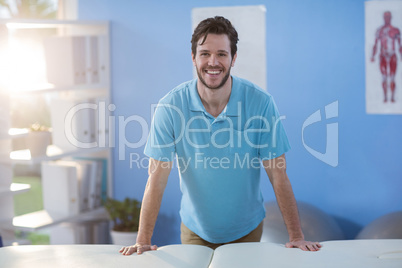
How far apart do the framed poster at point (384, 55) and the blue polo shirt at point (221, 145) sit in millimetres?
1108

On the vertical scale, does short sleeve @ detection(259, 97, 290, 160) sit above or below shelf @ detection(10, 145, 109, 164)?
above

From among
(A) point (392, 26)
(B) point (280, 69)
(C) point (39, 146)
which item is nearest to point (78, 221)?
(C) point (39, 146)

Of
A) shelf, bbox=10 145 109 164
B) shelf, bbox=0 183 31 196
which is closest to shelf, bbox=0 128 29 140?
shelf, bbox=10 145 109 164

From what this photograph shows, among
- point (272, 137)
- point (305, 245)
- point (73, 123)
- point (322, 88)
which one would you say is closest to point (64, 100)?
point (73, 123)

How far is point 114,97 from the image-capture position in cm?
365

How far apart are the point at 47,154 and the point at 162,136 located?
4.92ft

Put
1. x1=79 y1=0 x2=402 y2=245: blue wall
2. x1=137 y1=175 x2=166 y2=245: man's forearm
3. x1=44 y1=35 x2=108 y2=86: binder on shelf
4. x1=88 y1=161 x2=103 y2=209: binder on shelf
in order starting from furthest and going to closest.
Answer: x1=88 y1=161 x2=103 y2=209: binder on shelf < x1=44 y1=35 x2=108 y2=86: binder on shelf < x1=79 y1=0 x2=402 y2=245: blue wall < x1=137 y1=175 x2=166 y2=245: man's forearm

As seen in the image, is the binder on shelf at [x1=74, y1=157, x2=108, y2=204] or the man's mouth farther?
the binder on shelf at [x1=74, y1=157, x2=108, y2=204]

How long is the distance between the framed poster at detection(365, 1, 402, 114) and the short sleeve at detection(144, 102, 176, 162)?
4.47 ft

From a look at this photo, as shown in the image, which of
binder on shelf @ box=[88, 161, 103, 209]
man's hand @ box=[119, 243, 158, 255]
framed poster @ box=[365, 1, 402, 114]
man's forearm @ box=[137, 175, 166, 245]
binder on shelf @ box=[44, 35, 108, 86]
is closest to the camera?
man's hand @ box=[119, 243, 158, 255]

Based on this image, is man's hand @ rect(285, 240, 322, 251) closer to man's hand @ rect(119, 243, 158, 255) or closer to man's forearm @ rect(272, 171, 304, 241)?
man's forearm @ rect(272, 171, 304, 241)

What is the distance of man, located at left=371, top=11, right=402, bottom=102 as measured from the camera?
284cm

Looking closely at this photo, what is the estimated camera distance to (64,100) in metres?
3.41

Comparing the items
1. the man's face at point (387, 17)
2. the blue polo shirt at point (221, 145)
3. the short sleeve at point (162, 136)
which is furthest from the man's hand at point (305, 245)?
the man's face at point (387, 17)
